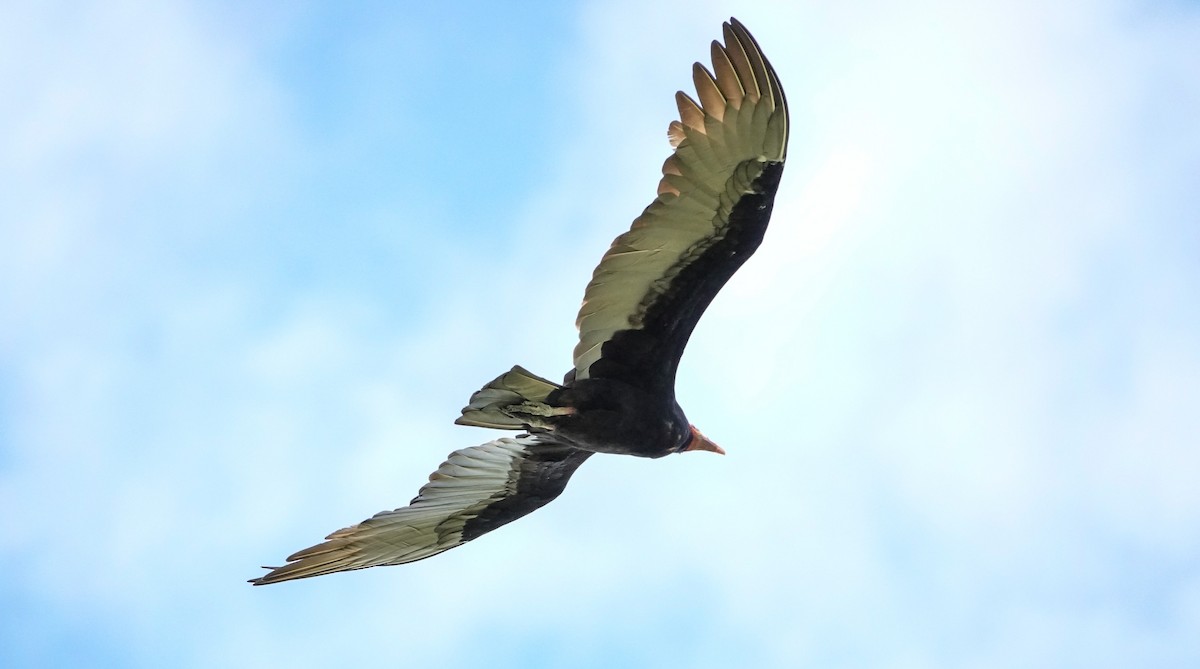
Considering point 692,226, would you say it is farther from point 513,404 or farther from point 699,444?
point 699,444

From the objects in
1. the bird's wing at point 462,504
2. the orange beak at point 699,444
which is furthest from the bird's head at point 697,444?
the bird's wing at point 462,504

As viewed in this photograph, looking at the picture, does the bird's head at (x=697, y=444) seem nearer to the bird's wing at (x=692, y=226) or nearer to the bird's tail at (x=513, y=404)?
the bird's wing at (x=692, y=226)

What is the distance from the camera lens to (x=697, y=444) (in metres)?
9.81

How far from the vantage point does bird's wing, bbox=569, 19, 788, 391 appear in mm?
8031

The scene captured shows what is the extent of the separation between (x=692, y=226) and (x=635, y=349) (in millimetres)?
1105

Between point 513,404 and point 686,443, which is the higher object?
point 513,404

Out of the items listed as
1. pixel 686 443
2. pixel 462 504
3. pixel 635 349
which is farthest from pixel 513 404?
pixel 462 504

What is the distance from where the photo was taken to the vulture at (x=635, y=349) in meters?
8.10

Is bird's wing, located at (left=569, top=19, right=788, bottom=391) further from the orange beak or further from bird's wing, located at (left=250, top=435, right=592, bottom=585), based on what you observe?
→ bird's wing, located at (left=250, top=435, right=592, bottom=585)

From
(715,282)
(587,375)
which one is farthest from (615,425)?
(715,282)

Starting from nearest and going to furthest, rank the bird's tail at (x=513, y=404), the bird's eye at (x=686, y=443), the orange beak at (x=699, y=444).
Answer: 1. the bird's tail at (x=513, y=404)
2. the bird's eye at (x=686, y=443)
3. the orange beak at (x=699, y=444)

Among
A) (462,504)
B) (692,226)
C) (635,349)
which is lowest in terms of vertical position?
(462,504)

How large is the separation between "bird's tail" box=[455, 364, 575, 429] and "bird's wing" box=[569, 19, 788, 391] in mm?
404

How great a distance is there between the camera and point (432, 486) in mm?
10375
